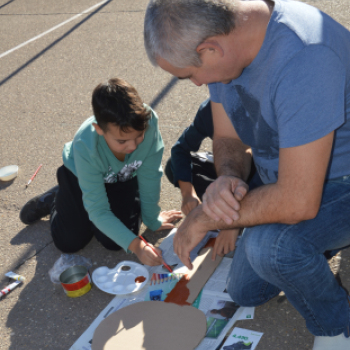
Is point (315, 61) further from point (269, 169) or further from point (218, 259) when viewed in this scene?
point (218, 259)

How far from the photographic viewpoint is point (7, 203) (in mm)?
2953

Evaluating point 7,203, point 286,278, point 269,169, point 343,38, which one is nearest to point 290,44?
point 343,38

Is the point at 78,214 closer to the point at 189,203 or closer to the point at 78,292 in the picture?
the point at 78,292

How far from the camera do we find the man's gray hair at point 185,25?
133 cm

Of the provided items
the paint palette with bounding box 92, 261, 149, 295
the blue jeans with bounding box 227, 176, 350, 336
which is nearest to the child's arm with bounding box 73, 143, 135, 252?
the paint palette with bounding box 92, 261, 149, 295

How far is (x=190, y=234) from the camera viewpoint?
1680 mm

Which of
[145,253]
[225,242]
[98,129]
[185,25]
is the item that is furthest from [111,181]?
[185,25]

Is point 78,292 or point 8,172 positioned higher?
point 8,172

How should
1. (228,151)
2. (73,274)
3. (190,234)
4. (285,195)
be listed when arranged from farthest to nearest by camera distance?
(73,274), (228,151), (190,234), (285,195)

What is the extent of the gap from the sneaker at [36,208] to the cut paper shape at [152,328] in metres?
0.99

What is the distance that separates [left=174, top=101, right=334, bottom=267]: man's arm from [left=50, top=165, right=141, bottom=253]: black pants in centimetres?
90

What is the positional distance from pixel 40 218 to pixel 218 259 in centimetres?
121

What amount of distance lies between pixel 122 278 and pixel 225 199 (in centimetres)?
89

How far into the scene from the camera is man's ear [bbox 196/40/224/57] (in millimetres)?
1374
